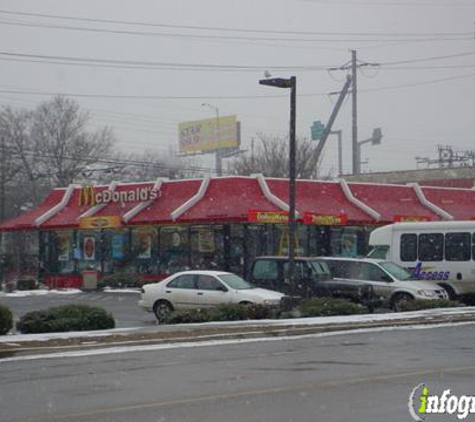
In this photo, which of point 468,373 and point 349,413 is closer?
point 349,413

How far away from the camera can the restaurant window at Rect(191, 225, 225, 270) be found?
44844mm

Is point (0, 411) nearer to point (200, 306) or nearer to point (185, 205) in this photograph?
point (200, 306)

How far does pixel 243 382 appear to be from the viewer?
522 inches

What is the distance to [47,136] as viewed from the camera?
2908 inches

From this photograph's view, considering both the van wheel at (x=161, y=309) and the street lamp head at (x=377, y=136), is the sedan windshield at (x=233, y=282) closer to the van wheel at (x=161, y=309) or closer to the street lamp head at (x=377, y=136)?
the van wheel at (x=161, y=309)

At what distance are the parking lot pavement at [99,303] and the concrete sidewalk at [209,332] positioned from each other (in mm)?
3942

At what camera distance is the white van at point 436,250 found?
32094 mm

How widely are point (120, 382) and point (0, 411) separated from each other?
2.49 m

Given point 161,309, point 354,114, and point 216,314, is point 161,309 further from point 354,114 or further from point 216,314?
point 354,114

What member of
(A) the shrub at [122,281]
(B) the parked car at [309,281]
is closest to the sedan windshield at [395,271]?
(B) the parked car at [309,281]

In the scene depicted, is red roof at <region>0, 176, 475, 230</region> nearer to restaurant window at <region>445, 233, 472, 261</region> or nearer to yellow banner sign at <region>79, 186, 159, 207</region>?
yellow banner sign at <region>79, 186, 159, 207</region>

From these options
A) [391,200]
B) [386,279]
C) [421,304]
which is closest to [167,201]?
[391,200]

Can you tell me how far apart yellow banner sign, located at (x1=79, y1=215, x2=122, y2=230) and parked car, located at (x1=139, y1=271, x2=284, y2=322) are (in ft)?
65.5

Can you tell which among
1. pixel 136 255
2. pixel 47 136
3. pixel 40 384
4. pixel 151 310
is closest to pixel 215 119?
pixel 47 136
